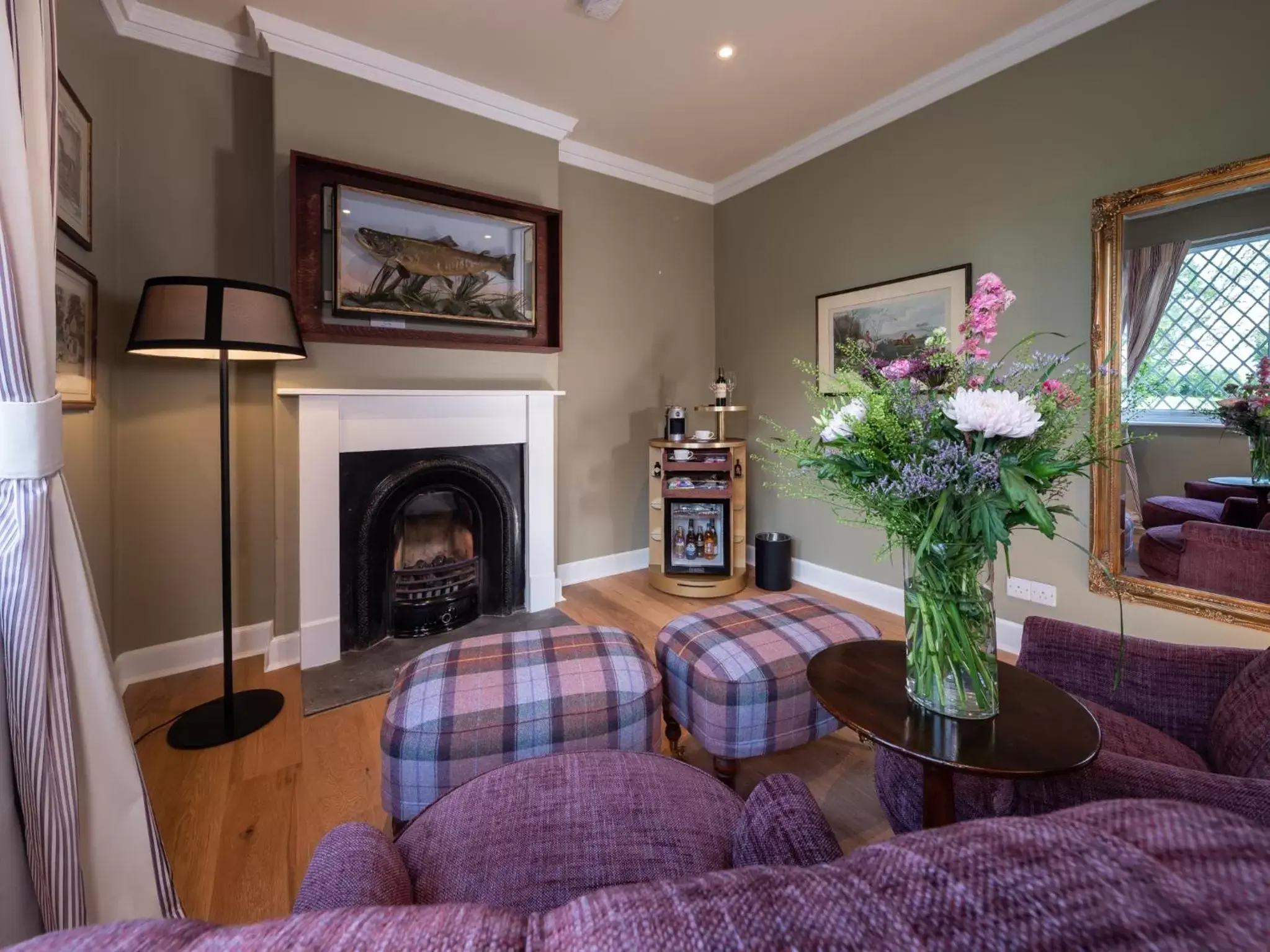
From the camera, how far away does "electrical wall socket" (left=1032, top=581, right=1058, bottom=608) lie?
2572 millimetres

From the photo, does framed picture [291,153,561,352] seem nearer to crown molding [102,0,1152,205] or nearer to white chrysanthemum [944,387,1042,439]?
crown molding [102,0,1152,205]

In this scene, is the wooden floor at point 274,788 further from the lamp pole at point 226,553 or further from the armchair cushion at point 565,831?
the armchair cushion at point 565,831

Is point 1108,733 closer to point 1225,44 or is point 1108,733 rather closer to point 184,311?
point 1225,44

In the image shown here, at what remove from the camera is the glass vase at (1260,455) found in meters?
2.00

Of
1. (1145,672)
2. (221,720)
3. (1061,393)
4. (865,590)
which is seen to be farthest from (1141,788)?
(221,720)

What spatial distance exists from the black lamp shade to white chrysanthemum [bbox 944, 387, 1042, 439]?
6.91 feet

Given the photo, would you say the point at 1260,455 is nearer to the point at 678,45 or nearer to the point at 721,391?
the point at 721,391

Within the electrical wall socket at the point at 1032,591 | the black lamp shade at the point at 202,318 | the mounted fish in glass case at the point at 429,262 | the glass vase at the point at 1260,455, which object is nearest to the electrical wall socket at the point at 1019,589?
the electrical wall socket at the point at 1032,591

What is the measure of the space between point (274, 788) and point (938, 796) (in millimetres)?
1872

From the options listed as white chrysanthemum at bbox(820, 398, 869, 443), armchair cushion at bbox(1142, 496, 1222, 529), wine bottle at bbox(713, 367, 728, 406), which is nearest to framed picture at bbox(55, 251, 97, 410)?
white chrysanthemum at bbox(820, 398, 869, 443)

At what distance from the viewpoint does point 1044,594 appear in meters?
2.60

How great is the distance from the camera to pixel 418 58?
267cm

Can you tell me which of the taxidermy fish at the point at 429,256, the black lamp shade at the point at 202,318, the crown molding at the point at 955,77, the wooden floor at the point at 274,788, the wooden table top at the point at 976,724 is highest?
the crown molding at the point at 955,77

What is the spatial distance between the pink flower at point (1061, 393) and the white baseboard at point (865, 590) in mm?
2180
